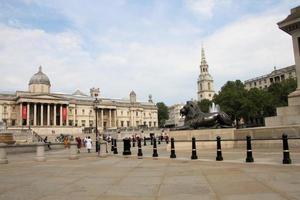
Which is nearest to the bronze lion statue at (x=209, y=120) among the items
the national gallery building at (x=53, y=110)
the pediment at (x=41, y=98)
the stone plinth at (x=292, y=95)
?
the stone plinth at (x=292, y=95)

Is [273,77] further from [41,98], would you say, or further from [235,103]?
[41,98]

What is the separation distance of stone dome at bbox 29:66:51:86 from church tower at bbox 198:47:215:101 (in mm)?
86229

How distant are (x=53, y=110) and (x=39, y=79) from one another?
1382 centimetres

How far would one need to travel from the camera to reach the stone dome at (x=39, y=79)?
129 m

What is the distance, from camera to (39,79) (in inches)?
5089

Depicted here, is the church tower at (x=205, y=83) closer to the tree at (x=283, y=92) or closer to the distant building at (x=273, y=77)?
the distant building at (x=273, y=77)

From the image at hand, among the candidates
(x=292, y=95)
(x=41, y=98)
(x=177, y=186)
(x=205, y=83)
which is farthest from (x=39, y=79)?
(x=177, y=186)

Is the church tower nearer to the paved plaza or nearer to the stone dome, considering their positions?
the stone dome

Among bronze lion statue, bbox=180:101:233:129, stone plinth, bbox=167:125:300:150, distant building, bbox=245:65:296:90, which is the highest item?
distant building, bbox=245:65:296:90

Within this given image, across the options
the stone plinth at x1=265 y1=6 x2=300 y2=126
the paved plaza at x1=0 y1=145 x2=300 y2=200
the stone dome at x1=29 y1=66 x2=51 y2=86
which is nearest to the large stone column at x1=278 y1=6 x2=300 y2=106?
the stone plinth at x1=265 y1=6 x2=300 y2=126

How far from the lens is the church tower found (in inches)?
7101

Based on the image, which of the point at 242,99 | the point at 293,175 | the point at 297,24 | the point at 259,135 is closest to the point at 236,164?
the point at 293,175

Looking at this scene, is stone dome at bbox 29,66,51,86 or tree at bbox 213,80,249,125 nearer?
tree at bbox 213,80,249,125

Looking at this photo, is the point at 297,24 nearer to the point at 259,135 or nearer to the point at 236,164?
the point at 259,135
